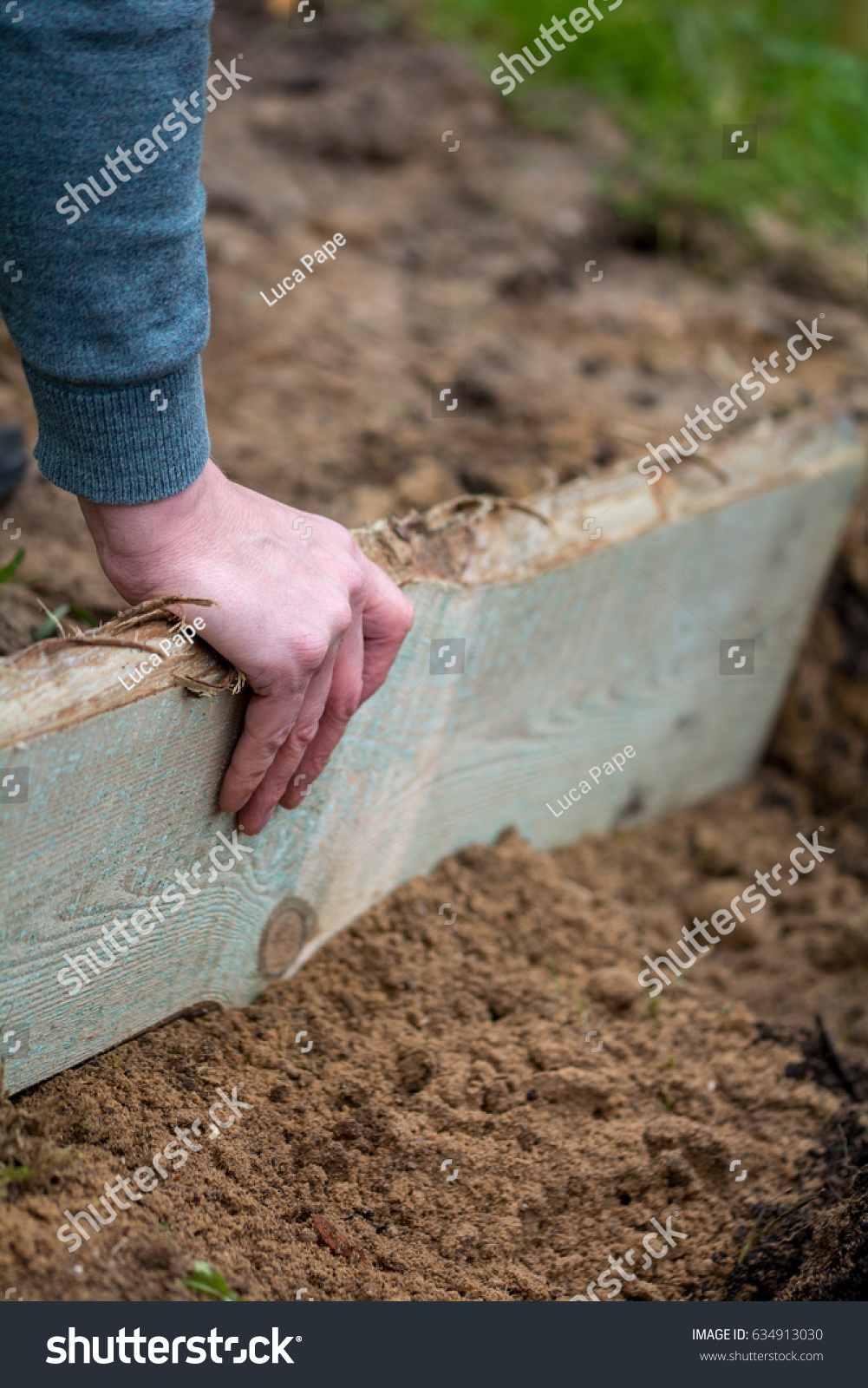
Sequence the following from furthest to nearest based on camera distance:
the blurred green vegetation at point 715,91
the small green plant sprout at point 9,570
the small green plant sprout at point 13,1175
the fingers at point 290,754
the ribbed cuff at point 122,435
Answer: the blurred green vegetation at point 715,91 < the small green plant sprout at point 9,570 < the fingers at point 290,754 < the small green plant sprout at point 13,1175 < the ribbed cuff at point 122,435

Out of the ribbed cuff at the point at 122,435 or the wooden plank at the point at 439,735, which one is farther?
the wooden plank at the point at 439,735

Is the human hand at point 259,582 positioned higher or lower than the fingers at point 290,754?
higher

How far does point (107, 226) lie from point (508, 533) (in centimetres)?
90

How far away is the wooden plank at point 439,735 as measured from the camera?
51.6 inches

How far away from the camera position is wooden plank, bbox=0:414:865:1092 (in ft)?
4.30

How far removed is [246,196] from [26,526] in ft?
6.33

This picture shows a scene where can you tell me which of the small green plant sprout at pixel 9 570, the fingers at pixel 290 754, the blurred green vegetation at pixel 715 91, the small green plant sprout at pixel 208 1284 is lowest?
the blurred green vegetation at pixel 715 91

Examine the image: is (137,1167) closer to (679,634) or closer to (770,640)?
(679,634)

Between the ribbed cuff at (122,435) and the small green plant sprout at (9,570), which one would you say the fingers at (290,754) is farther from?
the small green plant sprout at (9,570)

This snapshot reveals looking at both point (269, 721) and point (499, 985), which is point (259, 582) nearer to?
point (269, 721)

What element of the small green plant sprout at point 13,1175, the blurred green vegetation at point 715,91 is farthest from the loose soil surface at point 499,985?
the blurred green vegetation at point 715,91

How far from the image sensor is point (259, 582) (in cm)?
127

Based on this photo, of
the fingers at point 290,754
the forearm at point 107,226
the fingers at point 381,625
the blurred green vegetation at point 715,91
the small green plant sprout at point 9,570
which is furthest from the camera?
the blurred green vegetation at point 715,91

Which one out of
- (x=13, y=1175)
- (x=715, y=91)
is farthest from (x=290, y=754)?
(x=715, y=91)
